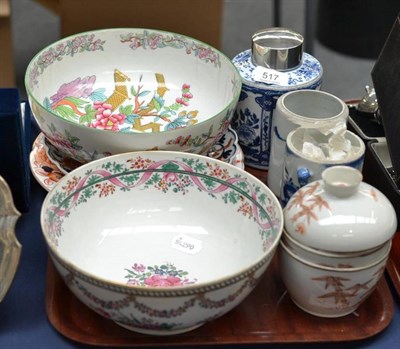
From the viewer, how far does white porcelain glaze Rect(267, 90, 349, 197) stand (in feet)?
2.68

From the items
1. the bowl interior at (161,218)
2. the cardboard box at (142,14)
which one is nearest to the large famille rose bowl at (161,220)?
the bowl interior at (161,218)

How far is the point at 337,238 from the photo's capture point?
0.66 m

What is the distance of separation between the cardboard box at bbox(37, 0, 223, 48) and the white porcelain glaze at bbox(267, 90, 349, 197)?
0.49m

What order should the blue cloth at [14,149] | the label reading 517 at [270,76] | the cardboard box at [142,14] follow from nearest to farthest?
1. the blue cloth at [14,149]
2. the label reading 517 at [270,76]
3. the cardboard box at [142,14]

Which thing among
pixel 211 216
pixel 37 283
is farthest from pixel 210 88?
pixel 37 283

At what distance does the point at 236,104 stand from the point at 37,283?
11.3 inches

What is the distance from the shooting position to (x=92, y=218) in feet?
2.60

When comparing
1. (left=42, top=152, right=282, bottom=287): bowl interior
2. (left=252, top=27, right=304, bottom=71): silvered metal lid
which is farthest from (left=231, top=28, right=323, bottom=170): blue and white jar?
(left=42, top=152, right=282, bottom=287): bowl interior

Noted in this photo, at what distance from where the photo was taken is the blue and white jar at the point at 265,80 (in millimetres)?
876

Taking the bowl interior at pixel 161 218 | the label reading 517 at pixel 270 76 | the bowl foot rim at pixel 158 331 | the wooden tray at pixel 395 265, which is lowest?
the wooden tray at pixel 395 265

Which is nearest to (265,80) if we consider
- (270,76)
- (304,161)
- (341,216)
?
(270,76)

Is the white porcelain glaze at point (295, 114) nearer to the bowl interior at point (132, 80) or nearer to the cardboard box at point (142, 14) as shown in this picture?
the bowl interior at point (132, 80)

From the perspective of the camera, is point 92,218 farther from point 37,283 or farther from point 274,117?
point 274,117

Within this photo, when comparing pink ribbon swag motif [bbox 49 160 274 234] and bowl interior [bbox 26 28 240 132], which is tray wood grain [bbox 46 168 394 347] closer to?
pink ribbon swag motif [bbox 49 160 274 234]
